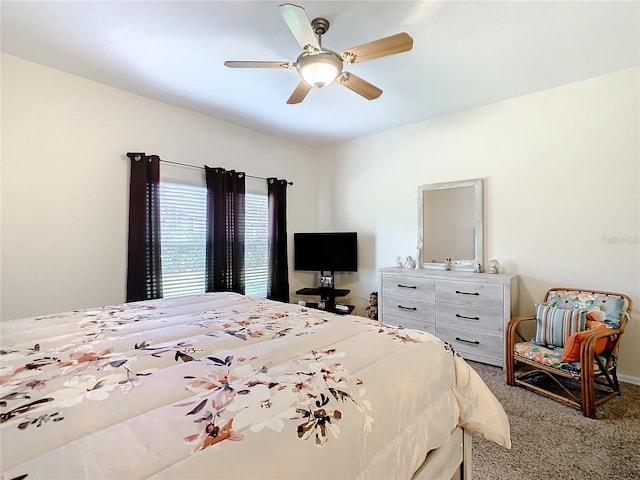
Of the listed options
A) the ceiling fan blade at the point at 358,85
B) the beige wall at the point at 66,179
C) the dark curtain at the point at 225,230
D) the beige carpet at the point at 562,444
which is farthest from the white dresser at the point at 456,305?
the beige wall at the point at 66,179

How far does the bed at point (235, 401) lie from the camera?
63cm

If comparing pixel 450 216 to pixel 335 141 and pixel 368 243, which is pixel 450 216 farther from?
pixel 335 141

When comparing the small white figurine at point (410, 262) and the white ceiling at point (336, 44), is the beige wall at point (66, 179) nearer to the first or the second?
the white ceiling at point (336, 44)

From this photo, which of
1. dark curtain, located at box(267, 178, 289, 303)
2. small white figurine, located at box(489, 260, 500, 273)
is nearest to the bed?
small white figurine, located at box(489, 260, 500, 273)

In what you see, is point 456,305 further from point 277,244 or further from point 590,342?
point 277,244

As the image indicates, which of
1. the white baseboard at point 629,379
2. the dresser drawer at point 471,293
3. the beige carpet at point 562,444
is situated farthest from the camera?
the dresser drawer at point 471,293

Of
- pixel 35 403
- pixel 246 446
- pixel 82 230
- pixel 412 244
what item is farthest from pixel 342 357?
pixel 412 244

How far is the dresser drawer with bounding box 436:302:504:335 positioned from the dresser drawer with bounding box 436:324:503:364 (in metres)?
0.05

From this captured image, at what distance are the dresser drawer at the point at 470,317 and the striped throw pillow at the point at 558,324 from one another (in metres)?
0.32

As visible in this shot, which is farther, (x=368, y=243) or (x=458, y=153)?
(x=368, y=243)

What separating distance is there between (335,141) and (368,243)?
1.58 metres

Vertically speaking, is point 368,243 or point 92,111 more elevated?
point 92,111

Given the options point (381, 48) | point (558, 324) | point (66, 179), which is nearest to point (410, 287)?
point (558, 324)

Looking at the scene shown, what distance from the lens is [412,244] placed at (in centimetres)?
385
